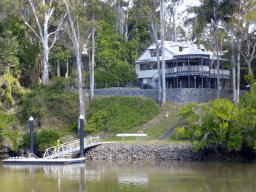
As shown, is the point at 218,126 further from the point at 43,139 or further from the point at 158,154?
the point at 43,139

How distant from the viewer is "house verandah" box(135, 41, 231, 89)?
4203cm

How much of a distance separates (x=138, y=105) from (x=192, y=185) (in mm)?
19687

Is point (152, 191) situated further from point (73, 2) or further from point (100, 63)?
point (100, 63)

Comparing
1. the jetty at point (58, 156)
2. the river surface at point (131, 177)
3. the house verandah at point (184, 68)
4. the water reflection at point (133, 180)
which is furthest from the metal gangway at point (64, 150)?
the house verandah at point (184, 68)

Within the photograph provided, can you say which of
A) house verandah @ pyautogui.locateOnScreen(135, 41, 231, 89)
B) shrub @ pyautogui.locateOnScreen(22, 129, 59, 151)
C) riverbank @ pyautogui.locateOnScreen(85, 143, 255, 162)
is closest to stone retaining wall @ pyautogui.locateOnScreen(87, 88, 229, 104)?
house verandah @ pyautogui.locateOnScreen(135, 41, 231, 89)

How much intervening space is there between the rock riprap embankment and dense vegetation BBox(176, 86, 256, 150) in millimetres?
1736

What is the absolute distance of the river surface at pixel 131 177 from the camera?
19875mm

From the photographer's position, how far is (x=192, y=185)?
2005 cm

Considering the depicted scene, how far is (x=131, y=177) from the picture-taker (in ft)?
75.4

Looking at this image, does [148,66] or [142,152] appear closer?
[142,152]

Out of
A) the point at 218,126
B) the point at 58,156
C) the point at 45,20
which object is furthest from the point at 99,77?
the point at 218,126

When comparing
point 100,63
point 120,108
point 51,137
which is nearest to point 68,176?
point 51,137

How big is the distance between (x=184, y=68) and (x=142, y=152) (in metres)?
15.2

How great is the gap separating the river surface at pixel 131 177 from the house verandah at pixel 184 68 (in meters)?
14.8
